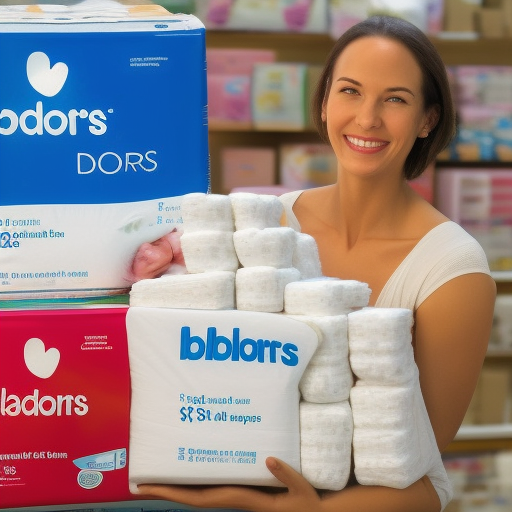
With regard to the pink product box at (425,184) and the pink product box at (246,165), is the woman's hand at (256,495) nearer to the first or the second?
the pink product box at (246,165)

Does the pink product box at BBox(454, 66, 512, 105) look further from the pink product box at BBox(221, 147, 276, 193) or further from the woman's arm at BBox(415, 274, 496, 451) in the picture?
the woman's arm at BBox(415, 274, 496, 451)

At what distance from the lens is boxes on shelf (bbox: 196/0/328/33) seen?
3188 millimetres

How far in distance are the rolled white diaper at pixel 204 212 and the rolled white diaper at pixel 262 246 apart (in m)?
0.03

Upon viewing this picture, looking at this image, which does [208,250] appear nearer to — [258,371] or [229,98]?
[258,371]

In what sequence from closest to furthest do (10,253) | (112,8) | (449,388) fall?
(10,253), (112,8), (449,388)

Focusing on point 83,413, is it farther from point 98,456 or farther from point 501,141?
point 501,141

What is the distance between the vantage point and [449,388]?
4.83ft

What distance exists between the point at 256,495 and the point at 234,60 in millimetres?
2282

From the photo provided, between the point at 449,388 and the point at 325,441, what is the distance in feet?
1.40

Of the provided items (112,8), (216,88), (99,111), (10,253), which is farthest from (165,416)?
(216,88)

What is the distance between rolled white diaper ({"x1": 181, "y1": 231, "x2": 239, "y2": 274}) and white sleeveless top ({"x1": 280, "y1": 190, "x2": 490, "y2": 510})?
1.63ft

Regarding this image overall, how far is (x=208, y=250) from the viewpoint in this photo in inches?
45.6

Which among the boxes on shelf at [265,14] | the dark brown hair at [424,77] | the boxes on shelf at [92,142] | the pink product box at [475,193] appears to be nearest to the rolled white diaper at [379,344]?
the boxes on shelf at [92,142]

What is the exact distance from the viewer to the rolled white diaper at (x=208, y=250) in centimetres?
116
